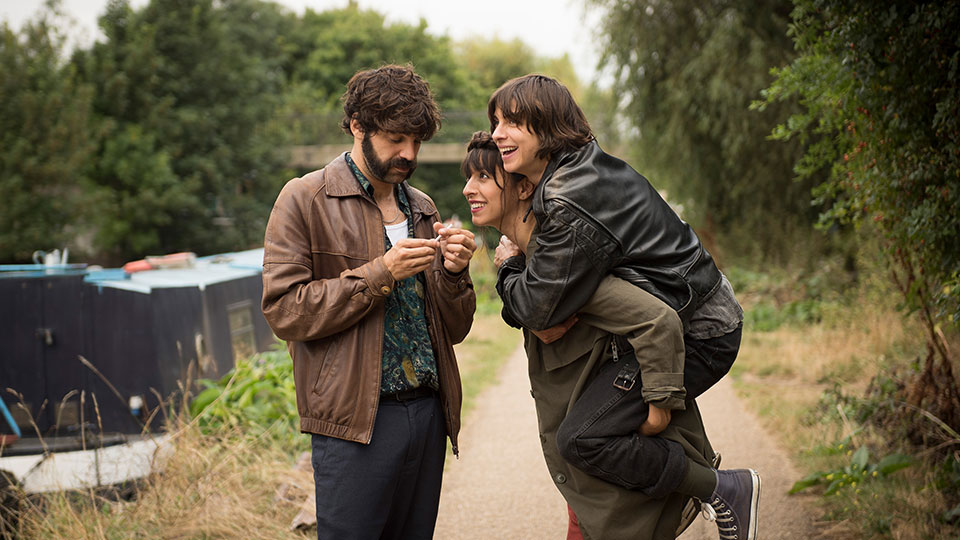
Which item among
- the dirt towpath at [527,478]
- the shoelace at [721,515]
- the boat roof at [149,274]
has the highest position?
the boat roof at [149,274]

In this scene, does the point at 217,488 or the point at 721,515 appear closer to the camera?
the point at 721,515

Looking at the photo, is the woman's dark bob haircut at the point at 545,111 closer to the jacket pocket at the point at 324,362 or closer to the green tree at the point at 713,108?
the jacket pocket at the point at 324,362

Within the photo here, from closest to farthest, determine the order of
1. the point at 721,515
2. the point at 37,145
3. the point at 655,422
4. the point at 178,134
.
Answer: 1. the point at 655,422
2. the point at 721,515
3. the point at 37,145
4. the point at 178,134

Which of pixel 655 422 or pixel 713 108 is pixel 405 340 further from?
pixel 713 108

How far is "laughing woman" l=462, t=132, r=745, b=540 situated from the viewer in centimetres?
217

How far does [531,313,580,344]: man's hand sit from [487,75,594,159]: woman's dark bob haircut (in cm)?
49

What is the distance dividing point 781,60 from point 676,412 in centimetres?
955

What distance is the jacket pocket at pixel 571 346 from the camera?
7.70 ft

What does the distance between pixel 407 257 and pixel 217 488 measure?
2.75 meters

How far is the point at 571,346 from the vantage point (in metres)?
2.39

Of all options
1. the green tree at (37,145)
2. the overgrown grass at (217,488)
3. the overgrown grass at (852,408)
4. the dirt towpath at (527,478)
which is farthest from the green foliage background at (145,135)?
the overgrown grass at (217,488)

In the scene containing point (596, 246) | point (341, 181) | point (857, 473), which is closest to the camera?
point (596, 246)

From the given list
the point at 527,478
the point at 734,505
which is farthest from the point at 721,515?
the point at 527,478

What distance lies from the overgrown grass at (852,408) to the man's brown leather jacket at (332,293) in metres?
2.78
